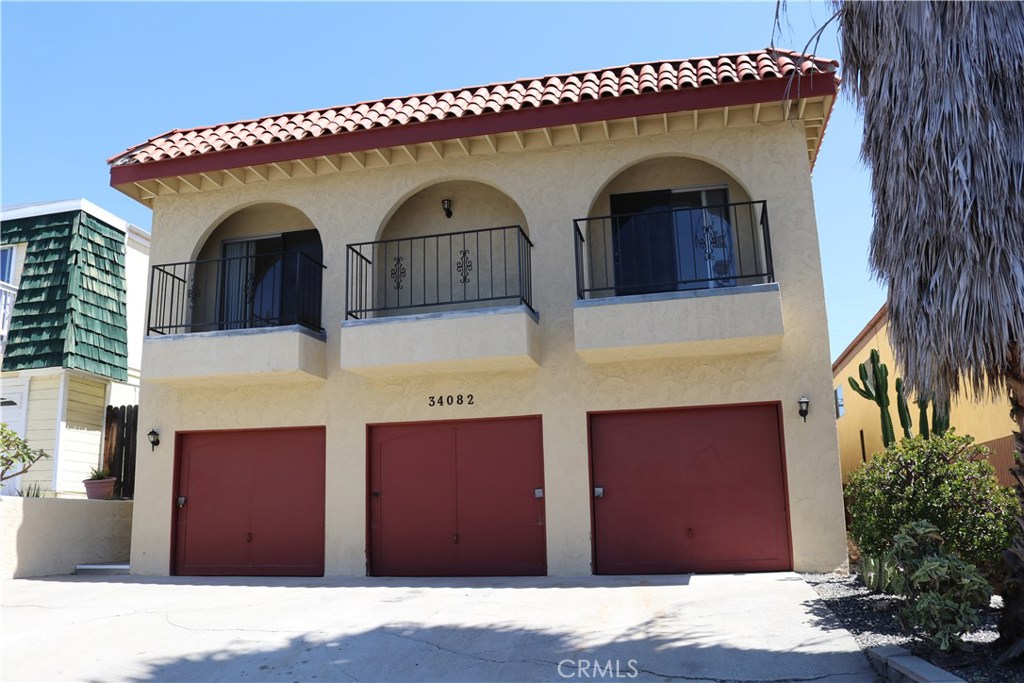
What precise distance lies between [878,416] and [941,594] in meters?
13.7

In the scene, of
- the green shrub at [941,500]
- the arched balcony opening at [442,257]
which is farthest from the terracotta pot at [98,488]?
the green shrub at [941,500]

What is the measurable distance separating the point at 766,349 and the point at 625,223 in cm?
281

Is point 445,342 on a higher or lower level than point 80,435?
higher

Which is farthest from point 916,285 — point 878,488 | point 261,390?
point 261,390

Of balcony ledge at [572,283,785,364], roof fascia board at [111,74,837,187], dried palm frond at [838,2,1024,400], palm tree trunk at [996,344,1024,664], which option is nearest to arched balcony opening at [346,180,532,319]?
roof fascia board at [111,74,837,187]

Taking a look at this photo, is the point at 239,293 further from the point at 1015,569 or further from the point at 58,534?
the point at 1015,569

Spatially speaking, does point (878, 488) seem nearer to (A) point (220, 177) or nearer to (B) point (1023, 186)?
(B) point (1023, 186)

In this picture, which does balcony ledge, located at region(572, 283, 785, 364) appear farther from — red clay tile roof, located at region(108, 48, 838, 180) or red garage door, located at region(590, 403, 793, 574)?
red clay tile roof, located at region(108, 48, 838, 180)

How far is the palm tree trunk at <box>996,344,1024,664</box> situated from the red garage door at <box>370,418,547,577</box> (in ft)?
19.5

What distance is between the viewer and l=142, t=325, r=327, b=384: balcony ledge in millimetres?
11289

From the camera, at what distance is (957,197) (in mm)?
5832

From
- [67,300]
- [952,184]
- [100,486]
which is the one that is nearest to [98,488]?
[100,486]

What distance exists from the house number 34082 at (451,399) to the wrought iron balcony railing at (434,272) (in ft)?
4.41

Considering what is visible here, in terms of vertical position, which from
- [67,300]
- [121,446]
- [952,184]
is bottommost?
[121,446]
